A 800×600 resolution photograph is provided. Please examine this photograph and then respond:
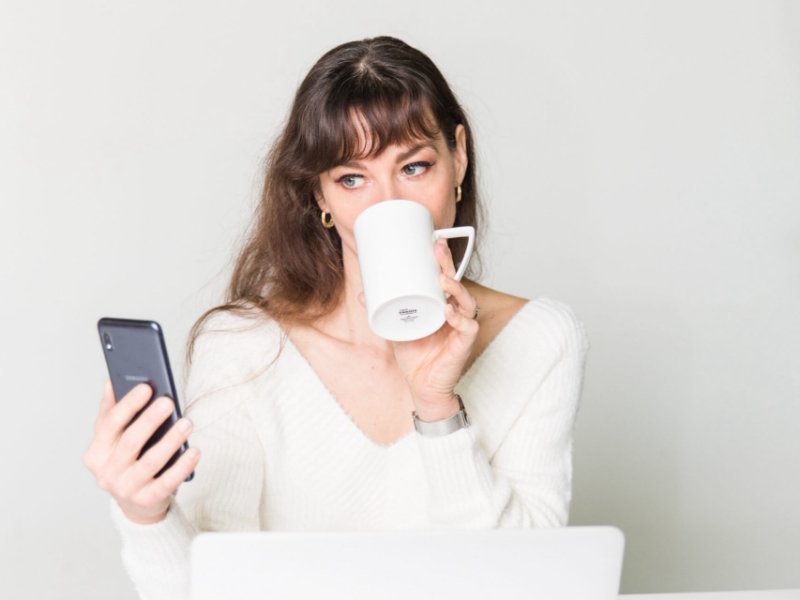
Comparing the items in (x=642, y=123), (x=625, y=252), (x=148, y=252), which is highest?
(x=642, y=123)

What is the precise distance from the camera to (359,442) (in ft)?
5.20

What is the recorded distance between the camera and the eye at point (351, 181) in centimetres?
145

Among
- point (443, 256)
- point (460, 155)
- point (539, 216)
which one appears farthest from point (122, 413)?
point (539, 216)

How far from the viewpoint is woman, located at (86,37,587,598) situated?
1.41 meters

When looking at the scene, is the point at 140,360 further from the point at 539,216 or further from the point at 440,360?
the point at 539,216

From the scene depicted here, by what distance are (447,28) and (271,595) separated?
1979 mm

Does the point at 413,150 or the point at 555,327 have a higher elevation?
the point at 413,150

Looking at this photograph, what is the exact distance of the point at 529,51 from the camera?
2496 mm

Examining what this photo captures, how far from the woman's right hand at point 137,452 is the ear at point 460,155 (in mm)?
859

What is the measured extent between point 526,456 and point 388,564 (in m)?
0.79

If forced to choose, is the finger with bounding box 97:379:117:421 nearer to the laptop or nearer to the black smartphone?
the black smartphone

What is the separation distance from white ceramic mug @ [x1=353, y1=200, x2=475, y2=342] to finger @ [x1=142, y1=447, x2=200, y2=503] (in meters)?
0.31

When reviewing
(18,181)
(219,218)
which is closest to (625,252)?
(219,218)

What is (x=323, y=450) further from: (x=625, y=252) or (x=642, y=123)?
(x=642, y=123)
